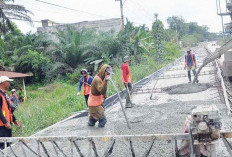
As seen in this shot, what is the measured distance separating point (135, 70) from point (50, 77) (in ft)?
21.0

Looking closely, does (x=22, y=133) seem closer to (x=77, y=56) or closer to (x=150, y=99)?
(x=150, y=99)

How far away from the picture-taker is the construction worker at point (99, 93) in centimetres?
579

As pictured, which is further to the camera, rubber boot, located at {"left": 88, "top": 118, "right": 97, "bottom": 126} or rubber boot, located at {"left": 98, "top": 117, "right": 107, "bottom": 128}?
rubber boot, located at {"left": 88, "top": 118, "right": 97, "bottom": 126}

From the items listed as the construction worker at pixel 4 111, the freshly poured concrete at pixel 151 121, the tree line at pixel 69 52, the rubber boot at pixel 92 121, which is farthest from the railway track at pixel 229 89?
the tree line at pixel 69 52

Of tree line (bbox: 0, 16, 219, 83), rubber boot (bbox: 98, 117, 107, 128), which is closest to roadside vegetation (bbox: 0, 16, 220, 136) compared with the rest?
tree line (bbox: 0, 16, 219, 83)

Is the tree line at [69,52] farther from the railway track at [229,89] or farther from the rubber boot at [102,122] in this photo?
the rubber boot at [102,122]

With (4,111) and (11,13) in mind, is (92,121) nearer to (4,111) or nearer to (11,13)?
(4,111)

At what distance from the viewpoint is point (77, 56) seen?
1869 cm

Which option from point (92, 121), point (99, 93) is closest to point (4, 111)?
point (99, 93)

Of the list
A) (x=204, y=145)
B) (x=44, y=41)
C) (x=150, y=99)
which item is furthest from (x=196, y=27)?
(x=204, y=145)

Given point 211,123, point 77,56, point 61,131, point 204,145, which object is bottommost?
point 61,131

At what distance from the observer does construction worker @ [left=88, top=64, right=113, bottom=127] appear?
579 cm

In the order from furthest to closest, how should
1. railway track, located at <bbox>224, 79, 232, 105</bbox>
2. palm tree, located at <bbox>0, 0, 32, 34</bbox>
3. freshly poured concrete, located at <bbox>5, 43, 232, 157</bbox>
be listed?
palm tree, located at <bbox>0, 0, 32, 34</bbox>, railway track, located at <bbox>224, 79, 232, 105</bbox>, freshly poured concrete, located at <bbox>5, 43, 232, 157</bbox>

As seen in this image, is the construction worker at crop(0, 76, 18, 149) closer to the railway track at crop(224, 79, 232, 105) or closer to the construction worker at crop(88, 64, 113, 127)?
the construction worker at crop(88, 64, 113, 127)
